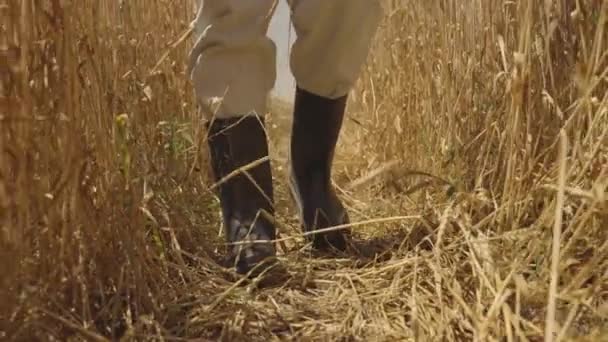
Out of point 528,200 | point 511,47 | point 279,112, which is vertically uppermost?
point 511,47

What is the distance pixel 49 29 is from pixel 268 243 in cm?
39

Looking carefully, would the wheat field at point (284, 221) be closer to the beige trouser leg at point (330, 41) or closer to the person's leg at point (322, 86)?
the person's leg at point (322, 86)

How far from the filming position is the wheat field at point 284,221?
0.77 m

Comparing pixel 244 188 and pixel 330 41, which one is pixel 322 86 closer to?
pixel 330 41

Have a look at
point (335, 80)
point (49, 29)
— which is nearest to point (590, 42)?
point (335, 80)

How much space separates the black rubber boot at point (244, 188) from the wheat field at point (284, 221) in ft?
0.15

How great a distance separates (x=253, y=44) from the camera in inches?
41.6

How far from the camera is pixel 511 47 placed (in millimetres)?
1209

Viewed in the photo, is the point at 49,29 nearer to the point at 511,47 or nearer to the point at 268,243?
the point at 268,243

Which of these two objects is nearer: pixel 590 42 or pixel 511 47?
pixel 590 42

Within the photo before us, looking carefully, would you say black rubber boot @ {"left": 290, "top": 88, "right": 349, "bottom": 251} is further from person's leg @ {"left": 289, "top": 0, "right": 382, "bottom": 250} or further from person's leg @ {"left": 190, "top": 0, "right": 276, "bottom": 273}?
person's leg @ {"left": 190, "top": 0, "right": 276, "bottom": 273}

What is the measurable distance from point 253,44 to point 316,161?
0.27 meters

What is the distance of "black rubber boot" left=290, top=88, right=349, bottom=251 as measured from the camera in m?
1.24

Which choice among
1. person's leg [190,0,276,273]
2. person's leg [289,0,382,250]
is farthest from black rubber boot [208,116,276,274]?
person's leg [289,0,382,250]
